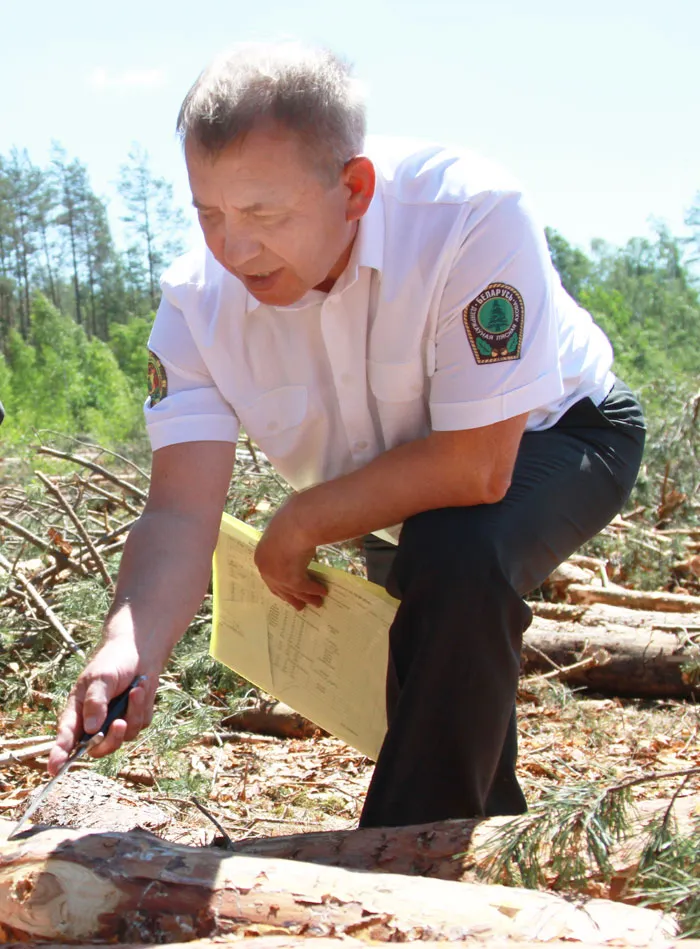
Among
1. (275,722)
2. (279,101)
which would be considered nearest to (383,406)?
(279,101)

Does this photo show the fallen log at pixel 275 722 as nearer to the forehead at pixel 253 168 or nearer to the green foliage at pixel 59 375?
the forehead at pixel 253 168

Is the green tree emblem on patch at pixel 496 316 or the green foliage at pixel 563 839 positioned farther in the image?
the green tree emblem on patch at pixel 496 316

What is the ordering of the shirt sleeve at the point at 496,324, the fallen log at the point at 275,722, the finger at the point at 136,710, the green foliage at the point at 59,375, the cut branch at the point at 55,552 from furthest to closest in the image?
the green foliage at the point at 59,375 → the cut branch at the point at 55,552 → the fallen log at the point at 275,722 → the shirt sleeve at the point at 496,324 → the finger at the point at 136,710

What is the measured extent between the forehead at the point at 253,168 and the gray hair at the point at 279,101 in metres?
0.01

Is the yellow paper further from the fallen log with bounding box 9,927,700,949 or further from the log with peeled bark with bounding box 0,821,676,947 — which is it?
the fallen log with bounding box 9,927,700,949

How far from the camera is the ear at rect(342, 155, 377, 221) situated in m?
1.80

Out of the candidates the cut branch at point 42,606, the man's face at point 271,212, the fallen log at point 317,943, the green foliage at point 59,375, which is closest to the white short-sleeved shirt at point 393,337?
the man's face at point 271,212

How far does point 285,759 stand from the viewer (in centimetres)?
295

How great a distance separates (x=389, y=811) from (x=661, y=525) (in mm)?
3717

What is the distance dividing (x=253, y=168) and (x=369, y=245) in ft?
1.07

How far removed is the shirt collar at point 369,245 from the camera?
1931mm

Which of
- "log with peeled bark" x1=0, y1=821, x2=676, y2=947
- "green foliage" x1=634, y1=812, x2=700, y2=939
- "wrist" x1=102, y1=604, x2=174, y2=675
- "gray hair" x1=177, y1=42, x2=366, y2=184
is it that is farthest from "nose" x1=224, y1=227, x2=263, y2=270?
"green foliage" x1=634, y1=812, x2=700, y2=939

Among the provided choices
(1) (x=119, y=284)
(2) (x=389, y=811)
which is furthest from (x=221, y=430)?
(1) (x=119, y=284)

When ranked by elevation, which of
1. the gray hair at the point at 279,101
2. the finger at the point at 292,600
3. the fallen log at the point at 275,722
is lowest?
the fallen log at the point at 275,722
